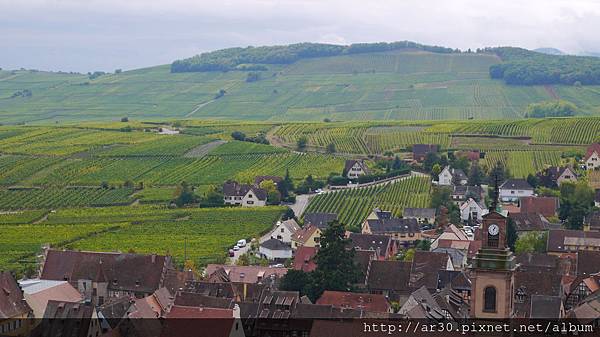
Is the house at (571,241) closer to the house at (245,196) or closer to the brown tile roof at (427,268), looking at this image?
the brown tile roof at (427,268)

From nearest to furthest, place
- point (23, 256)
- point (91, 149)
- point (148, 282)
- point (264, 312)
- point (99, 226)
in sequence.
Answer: point (264, 312)
point (148, 282)
point (23, 256)
point (99, 226)
point (91, 149)

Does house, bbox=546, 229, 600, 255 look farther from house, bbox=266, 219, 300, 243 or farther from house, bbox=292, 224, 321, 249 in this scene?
house, bbox=266, 219, 300, 243

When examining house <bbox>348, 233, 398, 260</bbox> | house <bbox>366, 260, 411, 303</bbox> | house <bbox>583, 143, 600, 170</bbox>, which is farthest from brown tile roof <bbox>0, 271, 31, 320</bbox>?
house <bbox>583, 143, 600, 170</bbox>

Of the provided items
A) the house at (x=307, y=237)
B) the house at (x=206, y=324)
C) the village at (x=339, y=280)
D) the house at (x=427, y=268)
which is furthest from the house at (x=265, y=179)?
the house at (x=206, y=324)

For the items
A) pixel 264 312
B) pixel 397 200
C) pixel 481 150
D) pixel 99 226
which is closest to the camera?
pixel 264 312

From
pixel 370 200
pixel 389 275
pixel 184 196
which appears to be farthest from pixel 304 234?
pixel 184 196

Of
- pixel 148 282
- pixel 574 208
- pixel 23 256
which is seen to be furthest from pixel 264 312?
pixel 574 208

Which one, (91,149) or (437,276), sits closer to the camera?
(437,276)

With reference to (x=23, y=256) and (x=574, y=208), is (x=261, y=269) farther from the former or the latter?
(x=574, y=208)
